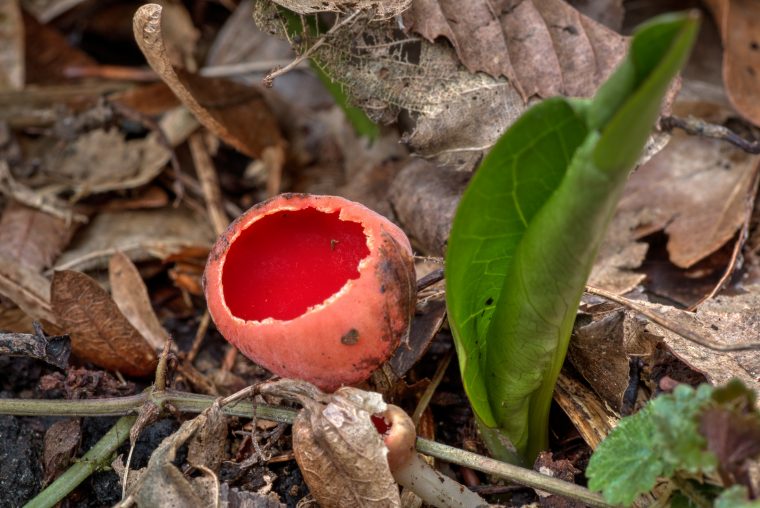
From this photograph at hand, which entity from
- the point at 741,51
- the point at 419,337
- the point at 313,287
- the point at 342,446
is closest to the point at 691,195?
the point at 741,51

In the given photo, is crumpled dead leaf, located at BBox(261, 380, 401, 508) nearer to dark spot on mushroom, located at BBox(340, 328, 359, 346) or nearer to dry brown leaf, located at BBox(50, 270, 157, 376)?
dark spot on mushroom, located at BBox(340, 328, 359, 346)

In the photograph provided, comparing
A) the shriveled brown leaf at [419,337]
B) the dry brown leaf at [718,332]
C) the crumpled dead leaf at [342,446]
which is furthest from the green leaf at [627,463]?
the shriveled brown leaf at [419,337]

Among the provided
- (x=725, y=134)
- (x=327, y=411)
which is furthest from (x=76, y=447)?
(x=725, y=134)

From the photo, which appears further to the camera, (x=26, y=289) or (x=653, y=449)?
(x=26, y=289)

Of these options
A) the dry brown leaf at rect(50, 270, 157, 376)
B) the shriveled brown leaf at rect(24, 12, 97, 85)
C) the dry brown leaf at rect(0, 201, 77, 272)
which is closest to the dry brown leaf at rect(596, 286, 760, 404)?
the dry brown leaf at rect(50, 270, 157, 376)

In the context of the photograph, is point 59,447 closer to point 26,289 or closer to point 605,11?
point 26,289

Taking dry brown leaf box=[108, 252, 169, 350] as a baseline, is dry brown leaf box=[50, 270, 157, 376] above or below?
above
